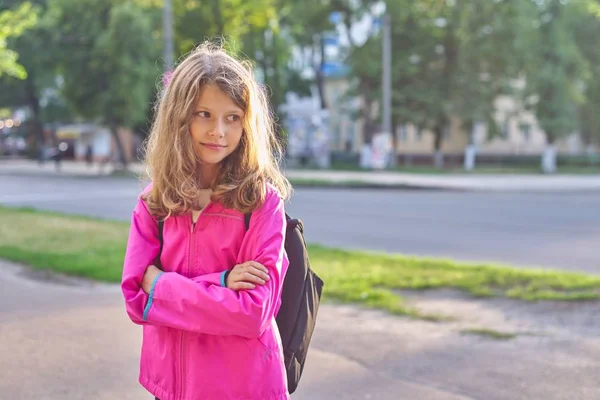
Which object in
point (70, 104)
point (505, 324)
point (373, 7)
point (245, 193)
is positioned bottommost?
point (505, 324)

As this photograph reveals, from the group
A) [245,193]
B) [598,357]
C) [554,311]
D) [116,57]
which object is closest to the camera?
[245,193]

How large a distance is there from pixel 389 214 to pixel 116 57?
22.6 meters

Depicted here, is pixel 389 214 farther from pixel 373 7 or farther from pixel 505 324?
pixel 373 7

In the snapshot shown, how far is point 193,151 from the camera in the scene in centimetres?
220

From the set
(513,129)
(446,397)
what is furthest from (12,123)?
(446,397)

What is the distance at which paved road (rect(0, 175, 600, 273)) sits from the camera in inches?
397

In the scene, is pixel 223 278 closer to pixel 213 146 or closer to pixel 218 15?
pixel 213 146

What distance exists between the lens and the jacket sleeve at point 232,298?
6.64 ft

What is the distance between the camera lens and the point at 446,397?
4.05 m

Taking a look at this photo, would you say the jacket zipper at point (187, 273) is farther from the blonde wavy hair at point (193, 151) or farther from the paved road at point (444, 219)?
the paved road at point (444, 219)

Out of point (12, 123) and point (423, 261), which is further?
point (12, 123)

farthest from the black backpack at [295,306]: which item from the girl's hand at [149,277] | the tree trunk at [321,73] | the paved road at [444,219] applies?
the tree trunk at [321,73]

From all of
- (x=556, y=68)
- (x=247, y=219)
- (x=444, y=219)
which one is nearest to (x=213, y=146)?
(x=247, y=219)

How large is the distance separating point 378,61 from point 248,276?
38.4 m
